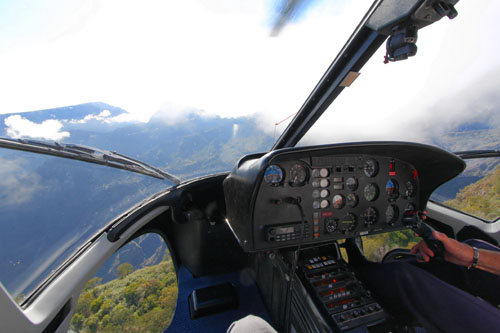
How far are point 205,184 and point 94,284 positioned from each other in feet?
4.39

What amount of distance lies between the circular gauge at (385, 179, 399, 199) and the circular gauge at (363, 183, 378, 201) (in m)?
0.13

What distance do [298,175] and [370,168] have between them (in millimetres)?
687

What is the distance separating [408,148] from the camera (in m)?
1.74

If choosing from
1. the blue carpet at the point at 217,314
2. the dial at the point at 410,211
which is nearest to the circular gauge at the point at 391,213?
the dial at the point at 410,211

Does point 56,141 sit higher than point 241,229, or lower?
higher

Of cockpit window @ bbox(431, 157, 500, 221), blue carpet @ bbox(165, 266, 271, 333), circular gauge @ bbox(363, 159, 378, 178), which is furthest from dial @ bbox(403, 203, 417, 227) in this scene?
blue carpet @ bbox(165, 266, 271, 333)

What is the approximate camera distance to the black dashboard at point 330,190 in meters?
1.65

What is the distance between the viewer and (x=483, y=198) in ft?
6.35

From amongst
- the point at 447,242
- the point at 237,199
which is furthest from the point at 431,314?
the point at 237,199

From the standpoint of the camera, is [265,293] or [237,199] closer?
[237,199]

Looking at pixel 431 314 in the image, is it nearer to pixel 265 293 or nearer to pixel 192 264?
pixel 265 293

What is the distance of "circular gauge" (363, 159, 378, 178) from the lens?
197cm

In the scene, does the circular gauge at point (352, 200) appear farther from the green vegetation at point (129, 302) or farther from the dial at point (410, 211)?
the green vegetation at point (129, 302)

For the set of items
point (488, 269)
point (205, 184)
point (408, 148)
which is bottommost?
point (488, 269)
